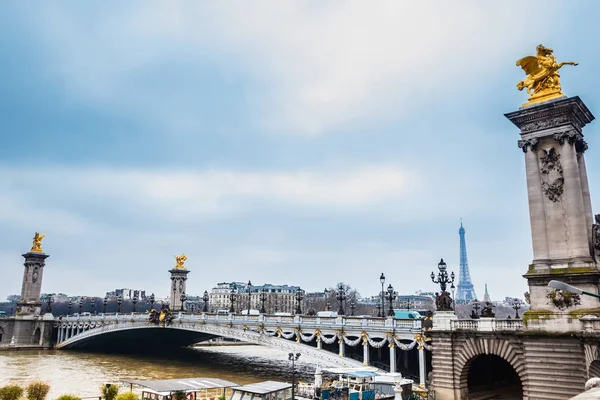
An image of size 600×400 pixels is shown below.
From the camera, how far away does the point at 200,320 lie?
55594 mm

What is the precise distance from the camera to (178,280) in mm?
87625

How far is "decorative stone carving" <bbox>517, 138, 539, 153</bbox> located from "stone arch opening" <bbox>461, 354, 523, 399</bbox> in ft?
43.8

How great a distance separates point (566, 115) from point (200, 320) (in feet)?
139

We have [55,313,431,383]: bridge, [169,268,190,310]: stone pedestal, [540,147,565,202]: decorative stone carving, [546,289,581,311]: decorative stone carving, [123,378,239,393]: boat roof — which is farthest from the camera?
[169,268,190,310]: stone pedestal

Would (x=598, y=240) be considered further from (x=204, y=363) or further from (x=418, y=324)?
(x=204, y=363)

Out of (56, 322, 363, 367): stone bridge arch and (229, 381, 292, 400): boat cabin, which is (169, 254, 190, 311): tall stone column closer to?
(56, 322, 363, 367): stone bridge arch

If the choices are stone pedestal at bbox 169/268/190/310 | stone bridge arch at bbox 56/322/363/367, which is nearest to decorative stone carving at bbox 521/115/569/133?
stone bridge arch at bbox 56/322/363/367

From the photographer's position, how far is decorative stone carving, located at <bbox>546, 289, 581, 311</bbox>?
25.4 m

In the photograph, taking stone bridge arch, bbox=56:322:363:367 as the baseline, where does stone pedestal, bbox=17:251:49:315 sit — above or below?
above

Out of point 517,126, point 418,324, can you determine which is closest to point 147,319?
point 418,324

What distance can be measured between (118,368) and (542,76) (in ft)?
178

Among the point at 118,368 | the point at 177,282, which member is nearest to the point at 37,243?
the point at 177,282

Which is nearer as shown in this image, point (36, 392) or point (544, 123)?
point (36, 392)

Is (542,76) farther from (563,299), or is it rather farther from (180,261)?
(180,261)
